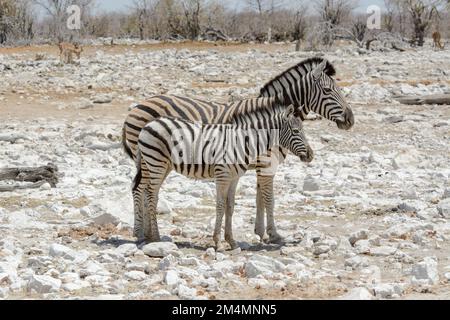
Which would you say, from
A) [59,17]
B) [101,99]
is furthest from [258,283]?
[59,17]

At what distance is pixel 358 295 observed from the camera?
18.1 ft

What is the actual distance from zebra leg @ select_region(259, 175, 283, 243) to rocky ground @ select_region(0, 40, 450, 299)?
0.15m

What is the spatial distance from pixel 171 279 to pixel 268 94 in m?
3.02

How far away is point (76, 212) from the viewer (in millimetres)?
8898

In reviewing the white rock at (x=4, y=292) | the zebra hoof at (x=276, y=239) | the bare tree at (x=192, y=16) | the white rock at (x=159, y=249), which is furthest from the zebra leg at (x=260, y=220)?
the bare tree at (x=192, y=16)

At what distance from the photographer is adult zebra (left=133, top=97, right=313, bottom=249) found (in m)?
7.29

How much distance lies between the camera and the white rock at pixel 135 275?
20.2 feet

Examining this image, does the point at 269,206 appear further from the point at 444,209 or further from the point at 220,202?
the point at 444,209

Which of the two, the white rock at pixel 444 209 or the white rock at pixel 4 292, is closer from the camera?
the white rock at pixel 4 292

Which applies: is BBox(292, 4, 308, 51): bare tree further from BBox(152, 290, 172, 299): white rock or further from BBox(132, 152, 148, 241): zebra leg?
BBox(152, 290, 172, 299): white rock

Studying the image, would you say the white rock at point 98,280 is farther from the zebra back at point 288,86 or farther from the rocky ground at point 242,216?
the zebra back at point 288,86

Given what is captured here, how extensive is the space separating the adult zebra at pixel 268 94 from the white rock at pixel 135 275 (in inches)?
49.3
